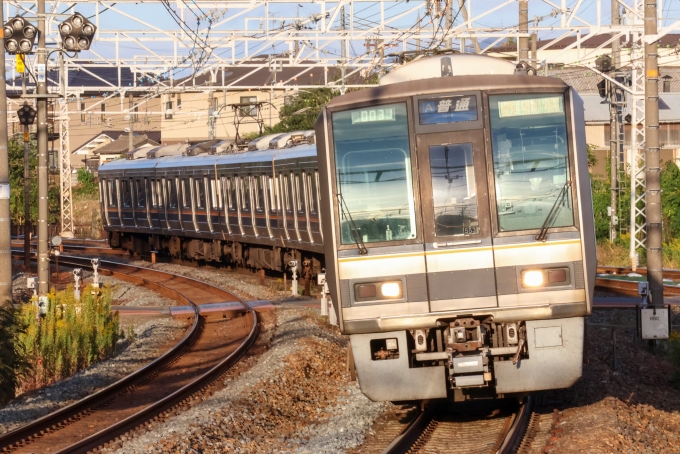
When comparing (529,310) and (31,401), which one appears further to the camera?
(31,401)

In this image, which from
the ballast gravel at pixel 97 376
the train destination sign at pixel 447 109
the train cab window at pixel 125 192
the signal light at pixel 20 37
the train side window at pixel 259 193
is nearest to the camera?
the train destination sign at pixel 447 109

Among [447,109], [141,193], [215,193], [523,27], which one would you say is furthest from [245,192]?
[447,109]

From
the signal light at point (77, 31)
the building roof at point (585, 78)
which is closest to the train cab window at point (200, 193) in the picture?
the signal light at point (77, 31)

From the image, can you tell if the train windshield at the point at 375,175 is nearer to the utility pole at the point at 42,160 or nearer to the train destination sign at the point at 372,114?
the train destination sign at the point at 372,114

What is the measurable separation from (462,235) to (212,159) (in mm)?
17167

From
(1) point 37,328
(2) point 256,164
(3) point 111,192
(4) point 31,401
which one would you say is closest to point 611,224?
(2) point 256,164

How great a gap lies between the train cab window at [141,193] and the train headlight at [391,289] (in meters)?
21.8

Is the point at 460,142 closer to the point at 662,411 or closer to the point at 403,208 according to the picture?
the point at 403,208

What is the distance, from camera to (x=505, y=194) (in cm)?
848

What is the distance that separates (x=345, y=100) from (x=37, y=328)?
7.31 metres

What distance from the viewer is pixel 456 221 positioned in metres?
8.50

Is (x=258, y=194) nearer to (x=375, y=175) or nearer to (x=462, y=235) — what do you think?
(x=375, y=175)

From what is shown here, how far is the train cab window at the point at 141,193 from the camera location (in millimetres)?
29594

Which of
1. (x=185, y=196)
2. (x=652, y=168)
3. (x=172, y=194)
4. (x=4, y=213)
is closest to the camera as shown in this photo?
(x=4, y=213)
